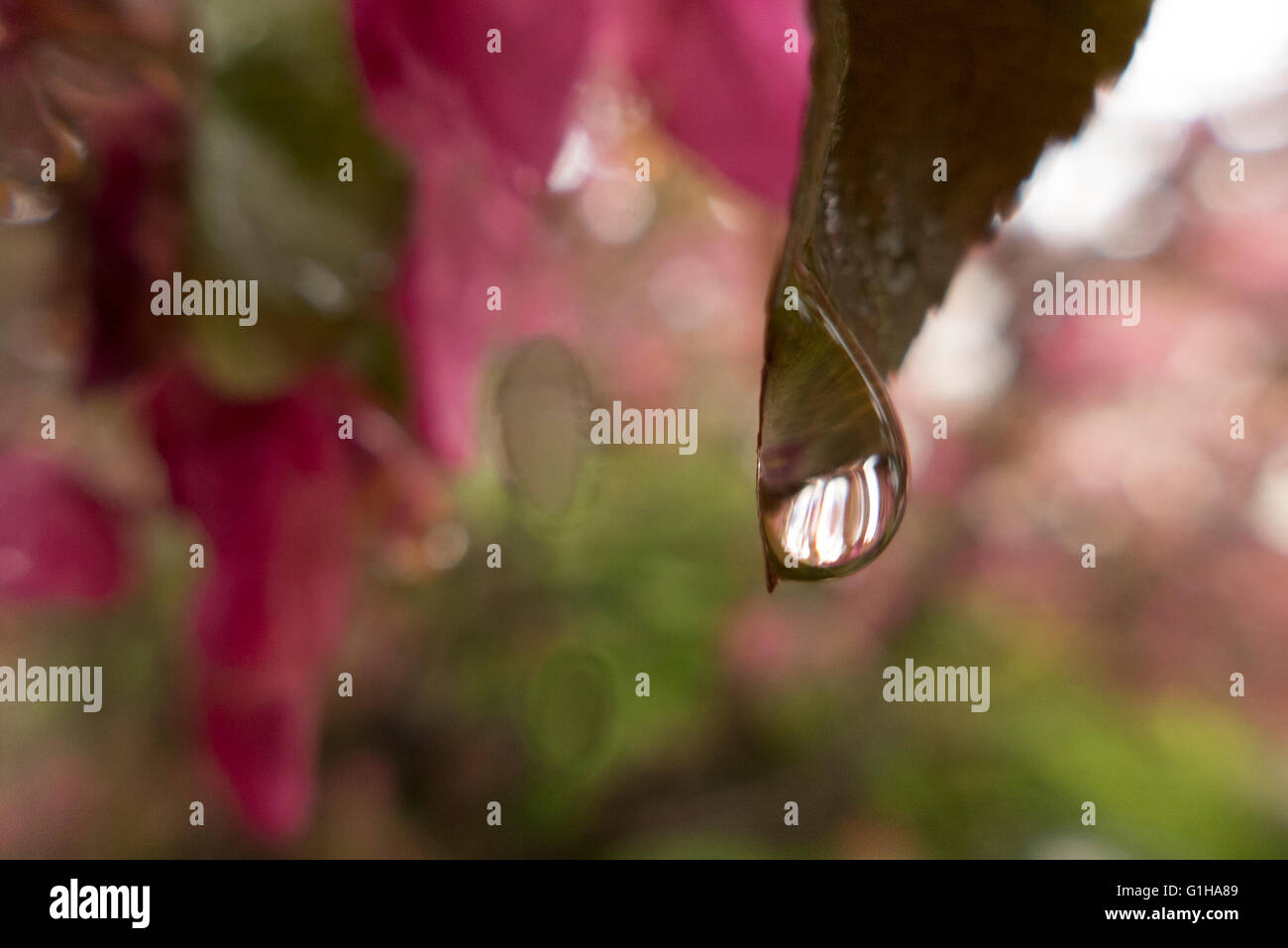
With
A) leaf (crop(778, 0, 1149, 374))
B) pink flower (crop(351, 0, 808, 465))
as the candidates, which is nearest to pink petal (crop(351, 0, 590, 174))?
pink flower (crop(351, 0, 808, 465))

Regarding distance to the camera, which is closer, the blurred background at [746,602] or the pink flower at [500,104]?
the pink flower at [500,104]

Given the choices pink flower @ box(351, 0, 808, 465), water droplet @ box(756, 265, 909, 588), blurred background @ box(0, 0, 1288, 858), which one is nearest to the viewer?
water droplet @ box(756, 265, 909, 588)

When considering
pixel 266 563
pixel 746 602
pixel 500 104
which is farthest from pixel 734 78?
pixel 746 602

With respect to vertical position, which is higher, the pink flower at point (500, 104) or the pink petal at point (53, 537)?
the pink flower at point (500, 104)

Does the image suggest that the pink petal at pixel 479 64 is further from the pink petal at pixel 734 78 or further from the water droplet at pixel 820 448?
the water droplet at pixel 820 448

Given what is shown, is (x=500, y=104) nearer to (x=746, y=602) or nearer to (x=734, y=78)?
(x=734, y=78)

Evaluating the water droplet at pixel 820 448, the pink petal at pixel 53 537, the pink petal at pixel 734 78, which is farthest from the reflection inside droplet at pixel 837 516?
the pink petal at pixel 53 537

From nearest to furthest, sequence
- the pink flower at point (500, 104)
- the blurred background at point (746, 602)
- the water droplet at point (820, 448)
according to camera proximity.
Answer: the water droplet at point (820, 448) < the pink flower at point (500, 104) < the blurred background at point (746, 602)

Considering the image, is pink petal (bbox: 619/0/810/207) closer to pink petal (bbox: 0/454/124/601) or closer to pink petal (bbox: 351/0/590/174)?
pink petal (bbox: 351/0/590/174)
